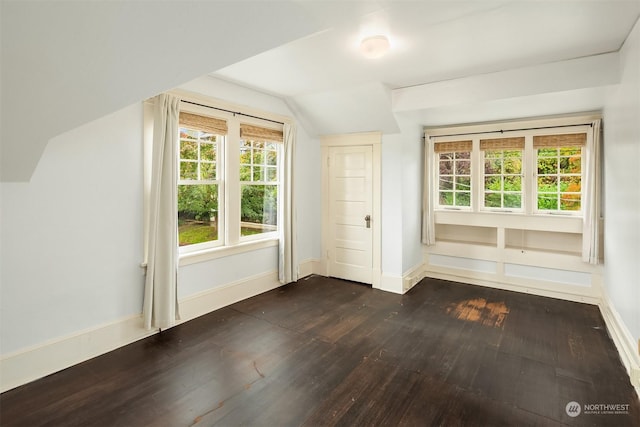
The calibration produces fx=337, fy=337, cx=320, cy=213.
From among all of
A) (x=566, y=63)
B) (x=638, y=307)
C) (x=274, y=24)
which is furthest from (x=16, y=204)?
(x=566, y=63)

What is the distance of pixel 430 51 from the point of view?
295 centimetres

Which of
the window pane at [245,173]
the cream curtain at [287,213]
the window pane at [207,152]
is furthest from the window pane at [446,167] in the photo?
the window pane at [207,152]

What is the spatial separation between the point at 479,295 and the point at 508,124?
7.68 feet

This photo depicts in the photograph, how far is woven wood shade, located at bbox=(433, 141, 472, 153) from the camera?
16.2 feet

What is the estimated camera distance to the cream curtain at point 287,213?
458 centimetres

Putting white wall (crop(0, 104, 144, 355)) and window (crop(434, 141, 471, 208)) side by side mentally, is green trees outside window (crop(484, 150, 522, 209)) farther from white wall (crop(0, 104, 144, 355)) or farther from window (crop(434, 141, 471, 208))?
white wall (crop(0, 104, 144, 355))

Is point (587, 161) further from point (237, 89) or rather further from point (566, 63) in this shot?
point (237, 89)

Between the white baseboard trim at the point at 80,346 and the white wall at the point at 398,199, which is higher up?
the white wall at the point at 398,199

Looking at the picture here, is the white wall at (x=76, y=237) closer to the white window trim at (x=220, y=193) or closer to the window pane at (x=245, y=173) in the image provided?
the white window trim at (x=220, y=193)

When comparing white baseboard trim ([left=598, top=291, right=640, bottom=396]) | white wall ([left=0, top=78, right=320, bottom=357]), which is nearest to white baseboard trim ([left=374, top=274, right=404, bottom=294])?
white baseboard trim ([left=598, top=291, right=640, bottom=396])

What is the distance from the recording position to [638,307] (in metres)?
2.43

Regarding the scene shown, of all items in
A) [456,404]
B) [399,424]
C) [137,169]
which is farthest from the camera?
[137,169]

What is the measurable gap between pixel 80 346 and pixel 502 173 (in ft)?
17.3

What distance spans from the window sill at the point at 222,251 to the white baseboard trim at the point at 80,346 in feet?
1.23
